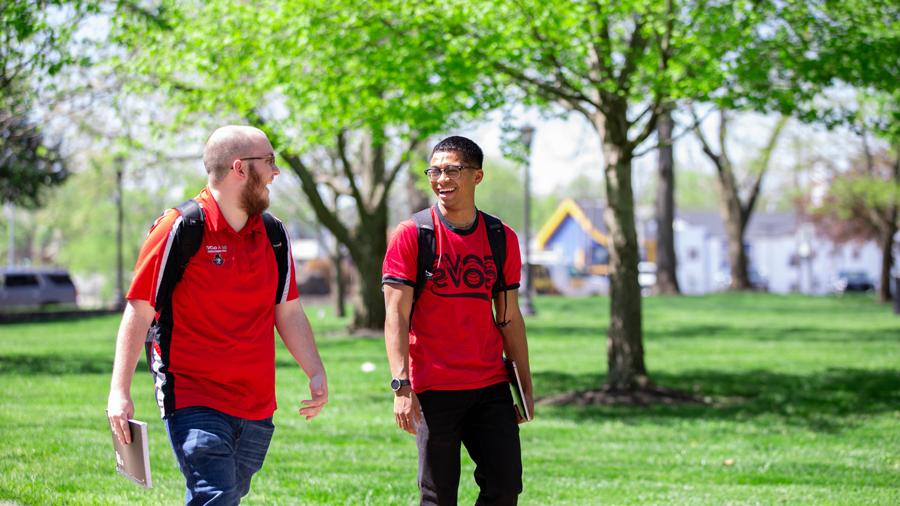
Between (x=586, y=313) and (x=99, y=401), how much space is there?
912 inches

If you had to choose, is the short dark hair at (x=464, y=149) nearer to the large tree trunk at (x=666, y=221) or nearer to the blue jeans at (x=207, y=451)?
the blue jeans at (x=207, y=451)

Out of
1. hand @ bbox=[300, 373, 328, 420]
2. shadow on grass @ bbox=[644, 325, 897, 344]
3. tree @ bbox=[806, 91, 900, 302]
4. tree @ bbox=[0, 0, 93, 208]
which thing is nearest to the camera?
hand @ bbox=[300, 373, 328, 420]

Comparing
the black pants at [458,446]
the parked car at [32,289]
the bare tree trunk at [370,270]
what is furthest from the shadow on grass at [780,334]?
the parked car at [32,289]

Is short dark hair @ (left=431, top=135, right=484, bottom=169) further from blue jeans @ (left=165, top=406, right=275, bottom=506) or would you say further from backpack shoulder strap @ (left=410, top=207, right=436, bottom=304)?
blue jeans @ (left=165, top=406, right=275, bottom=506)

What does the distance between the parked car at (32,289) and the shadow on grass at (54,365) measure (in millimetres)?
26634

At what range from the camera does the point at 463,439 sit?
526cm

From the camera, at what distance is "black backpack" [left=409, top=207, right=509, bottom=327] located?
5.06 meters

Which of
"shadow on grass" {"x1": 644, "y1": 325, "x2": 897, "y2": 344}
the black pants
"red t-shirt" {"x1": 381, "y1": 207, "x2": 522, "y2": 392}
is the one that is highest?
"red t-shirt" {"x1": 381, "y1": 207, "x2": 522, "y2": 392}

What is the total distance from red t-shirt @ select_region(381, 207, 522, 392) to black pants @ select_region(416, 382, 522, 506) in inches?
2.6

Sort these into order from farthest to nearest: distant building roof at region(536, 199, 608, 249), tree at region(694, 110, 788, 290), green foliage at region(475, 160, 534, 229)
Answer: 1. green foliage at region(475, 160, 534, 229)
2. distant building roof at region(536, 199, 608, 249)
3. tree at region(694, 110, 788, 290)

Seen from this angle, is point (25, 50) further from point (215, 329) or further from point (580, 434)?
point (215, 329)

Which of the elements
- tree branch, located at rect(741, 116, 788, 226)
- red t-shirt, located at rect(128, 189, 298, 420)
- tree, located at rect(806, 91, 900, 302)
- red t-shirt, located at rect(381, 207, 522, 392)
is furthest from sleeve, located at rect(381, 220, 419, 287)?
tree branch, located at rect(741, 116, 788, 226)

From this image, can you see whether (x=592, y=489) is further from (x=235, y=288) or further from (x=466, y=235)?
(x=235, y=288)

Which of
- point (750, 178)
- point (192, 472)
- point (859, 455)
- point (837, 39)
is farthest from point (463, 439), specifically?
point (750, 178)
